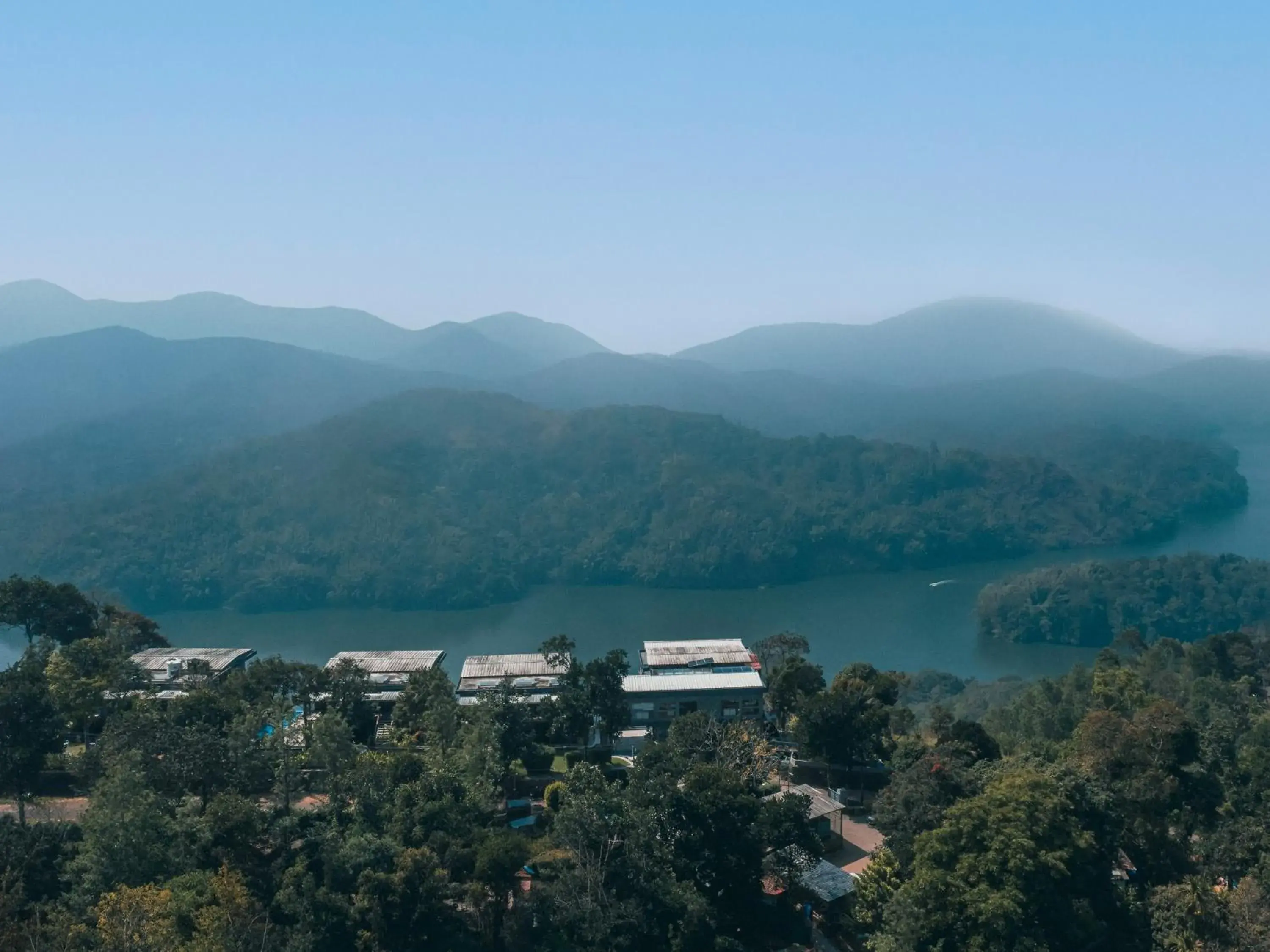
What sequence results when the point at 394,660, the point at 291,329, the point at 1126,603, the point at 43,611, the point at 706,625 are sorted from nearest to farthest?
the point at 43,611
the point at 394,660
the point at 706,625
the point at 1126,603
the point at 291,329

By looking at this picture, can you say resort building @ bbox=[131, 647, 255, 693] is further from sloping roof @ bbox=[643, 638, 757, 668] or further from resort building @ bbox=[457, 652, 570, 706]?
sloping roof @ bbox=[643, 638, 757, 668]

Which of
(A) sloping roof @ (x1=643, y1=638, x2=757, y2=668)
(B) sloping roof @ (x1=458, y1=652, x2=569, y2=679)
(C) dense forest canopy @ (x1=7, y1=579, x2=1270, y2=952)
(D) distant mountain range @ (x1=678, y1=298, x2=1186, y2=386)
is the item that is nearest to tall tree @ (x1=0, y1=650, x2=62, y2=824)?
(C) dense forest canopy @ (x1=7, y1=579, x2=1270, y2=952)

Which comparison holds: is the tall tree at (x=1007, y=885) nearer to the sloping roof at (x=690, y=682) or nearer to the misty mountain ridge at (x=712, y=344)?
the sloping roof at (x=690, y=682)

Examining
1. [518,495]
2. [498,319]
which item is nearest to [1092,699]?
[518,495]

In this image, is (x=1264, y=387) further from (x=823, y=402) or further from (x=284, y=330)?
(x=284, y=330)

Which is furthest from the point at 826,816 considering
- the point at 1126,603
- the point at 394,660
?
the point at 1126,603

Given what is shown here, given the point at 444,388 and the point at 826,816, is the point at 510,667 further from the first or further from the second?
the point at 444,388

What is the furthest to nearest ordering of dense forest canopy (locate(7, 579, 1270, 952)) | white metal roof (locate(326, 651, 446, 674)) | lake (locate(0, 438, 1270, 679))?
lake (locate(0, 438, 1270, 679))
white metal roof (locate(326, 651, 446, 674))
dense forest canopy (locate(7, 579, 1270, 952))

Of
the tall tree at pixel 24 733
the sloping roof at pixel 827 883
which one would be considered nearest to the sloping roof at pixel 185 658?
the tall tree at pixel 24 733
